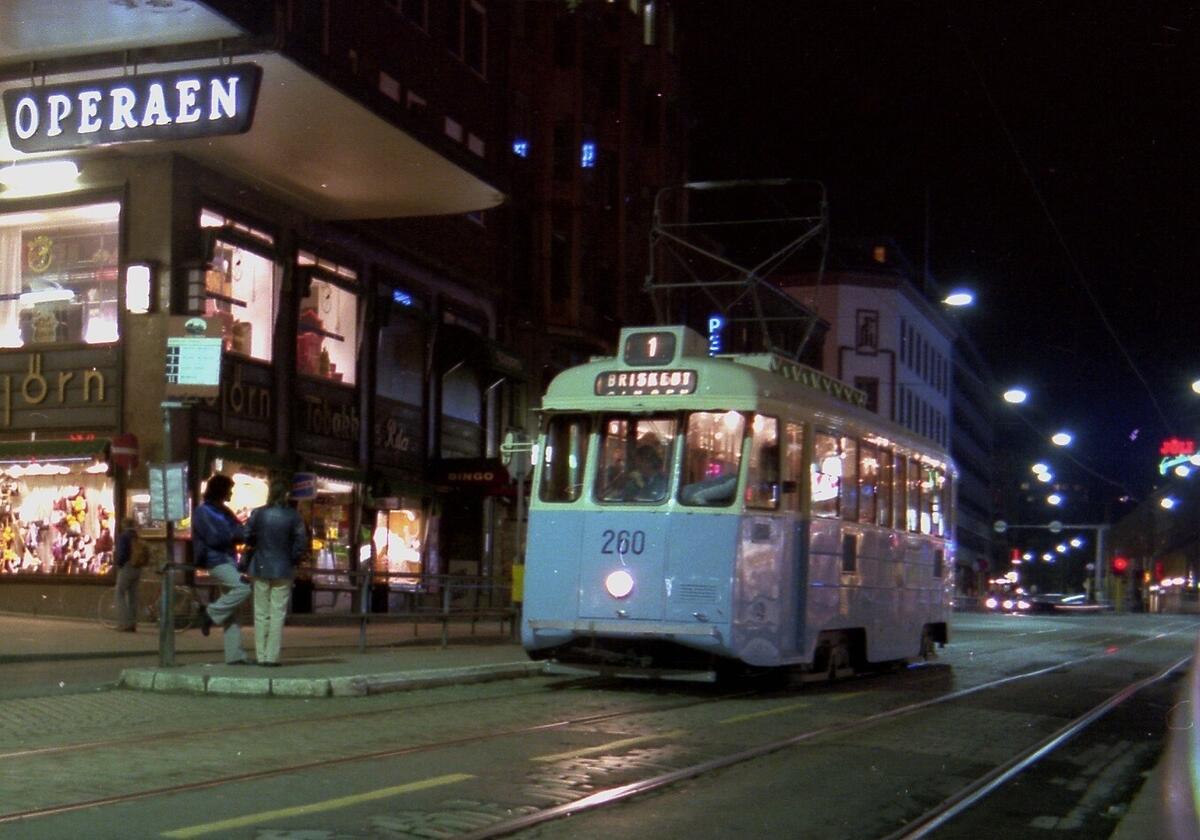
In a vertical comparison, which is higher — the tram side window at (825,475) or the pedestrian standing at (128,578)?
the tram side window at (825,475)

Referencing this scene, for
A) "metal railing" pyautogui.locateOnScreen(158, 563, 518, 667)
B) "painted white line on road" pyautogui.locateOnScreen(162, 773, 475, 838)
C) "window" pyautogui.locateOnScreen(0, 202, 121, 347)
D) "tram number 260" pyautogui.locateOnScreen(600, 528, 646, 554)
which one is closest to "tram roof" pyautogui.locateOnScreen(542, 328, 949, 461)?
"tram number 260" pyautogui.locateOnScreen(600, 528, 646, 554)

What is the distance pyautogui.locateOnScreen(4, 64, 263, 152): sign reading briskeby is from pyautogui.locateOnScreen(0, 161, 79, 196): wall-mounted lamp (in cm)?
205

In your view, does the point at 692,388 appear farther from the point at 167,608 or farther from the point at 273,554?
the point at 167,608

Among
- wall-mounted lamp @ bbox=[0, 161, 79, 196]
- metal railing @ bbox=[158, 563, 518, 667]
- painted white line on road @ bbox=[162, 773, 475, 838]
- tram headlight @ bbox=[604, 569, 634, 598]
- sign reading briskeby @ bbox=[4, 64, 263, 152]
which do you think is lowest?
painted white line on road @ bbox=[162, 773, 475, 838]

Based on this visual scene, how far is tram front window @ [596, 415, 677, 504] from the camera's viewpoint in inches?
570

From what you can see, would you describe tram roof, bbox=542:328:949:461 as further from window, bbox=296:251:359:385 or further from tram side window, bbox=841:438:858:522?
window, bbox=296:251:359:385

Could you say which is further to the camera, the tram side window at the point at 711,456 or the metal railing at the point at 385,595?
the metal railing at the point at 385,595

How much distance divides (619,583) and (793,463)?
2.19 meters

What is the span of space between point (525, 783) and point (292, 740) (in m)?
2.34

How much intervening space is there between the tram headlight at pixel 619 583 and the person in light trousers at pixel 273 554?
9.96 ft

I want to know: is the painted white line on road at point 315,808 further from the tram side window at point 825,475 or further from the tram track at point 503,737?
the tram side window at point 825,475

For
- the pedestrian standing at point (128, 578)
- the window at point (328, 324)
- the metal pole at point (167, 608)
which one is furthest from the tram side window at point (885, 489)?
the window at point (328, 324)

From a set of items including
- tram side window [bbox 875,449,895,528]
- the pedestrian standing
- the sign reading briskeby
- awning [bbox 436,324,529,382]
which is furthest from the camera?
awning [bbox 436,324,529,382]

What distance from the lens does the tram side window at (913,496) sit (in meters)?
19.0
